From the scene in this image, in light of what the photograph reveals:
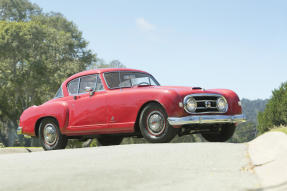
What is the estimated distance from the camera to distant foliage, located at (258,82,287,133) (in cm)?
5072

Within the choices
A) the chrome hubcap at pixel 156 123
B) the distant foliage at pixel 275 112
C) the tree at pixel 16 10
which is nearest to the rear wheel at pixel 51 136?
the chrome hubcap at pixel 156 123

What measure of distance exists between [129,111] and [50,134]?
272cm

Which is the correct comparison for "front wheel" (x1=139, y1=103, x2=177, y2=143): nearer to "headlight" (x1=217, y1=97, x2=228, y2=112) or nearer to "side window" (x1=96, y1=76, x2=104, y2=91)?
"headlight" (x1=217, y1=97, x2=228, y2=112)

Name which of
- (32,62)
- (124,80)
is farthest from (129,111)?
(32,62)

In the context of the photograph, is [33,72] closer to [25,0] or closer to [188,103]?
[25,0]

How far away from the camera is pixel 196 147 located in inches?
292

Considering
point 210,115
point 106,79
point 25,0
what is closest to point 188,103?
point 210,115

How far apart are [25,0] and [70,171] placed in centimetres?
5247

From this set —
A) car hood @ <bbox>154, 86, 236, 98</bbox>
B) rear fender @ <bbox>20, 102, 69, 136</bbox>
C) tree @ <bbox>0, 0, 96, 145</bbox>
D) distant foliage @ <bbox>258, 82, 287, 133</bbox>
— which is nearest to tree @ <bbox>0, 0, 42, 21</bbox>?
tree @ <bbox>0, 0, 96, 145</bbox>

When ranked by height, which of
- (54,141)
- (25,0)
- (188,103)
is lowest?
(54,141)

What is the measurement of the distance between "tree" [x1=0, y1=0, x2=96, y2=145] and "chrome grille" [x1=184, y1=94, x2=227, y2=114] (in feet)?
106

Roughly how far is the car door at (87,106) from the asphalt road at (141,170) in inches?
86.5

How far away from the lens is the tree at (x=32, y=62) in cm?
3969

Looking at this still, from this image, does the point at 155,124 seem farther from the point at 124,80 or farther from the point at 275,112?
the point at 275,112
